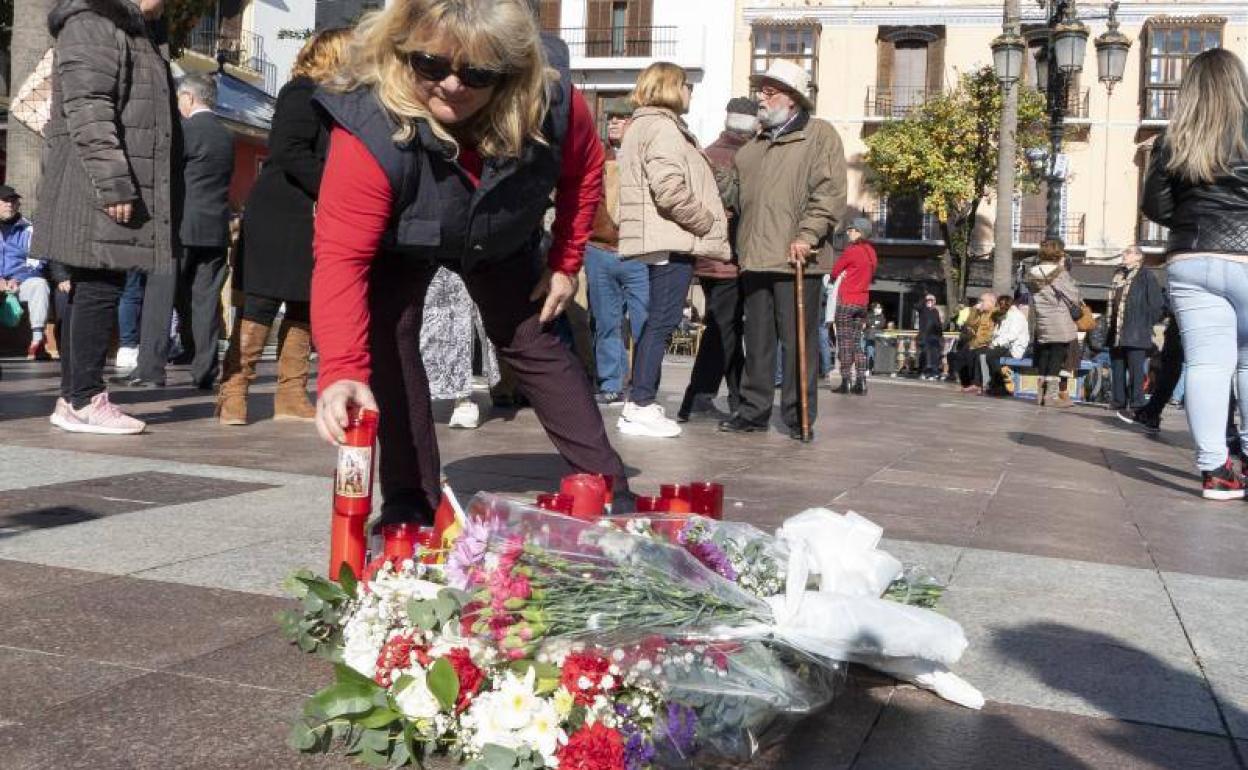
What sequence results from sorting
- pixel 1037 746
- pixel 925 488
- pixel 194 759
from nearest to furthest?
pixel 194 759 → pixel 1037 746 → pixel 925 488

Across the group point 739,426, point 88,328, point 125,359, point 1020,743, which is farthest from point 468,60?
point 125,359

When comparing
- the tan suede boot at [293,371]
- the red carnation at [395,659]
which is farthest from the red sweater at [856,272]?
the red carnation at [395,659]

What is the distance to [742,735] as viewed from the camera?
214cm

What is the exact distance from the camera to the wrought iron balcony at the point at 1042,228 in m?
36.9

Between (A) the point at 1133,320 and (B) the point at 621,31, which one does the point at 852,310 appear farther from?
(B) the point at 621,31

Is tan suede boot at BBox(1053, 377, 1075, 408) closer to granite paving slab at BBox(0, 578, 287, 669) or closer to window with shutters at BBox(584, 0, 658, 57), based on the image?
granite paving slab at BBox(0, 578, 287, 669)

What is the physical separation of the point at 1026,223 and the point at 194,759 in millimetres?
38151

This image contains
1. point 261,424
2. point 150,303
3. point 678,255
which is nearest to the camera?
point 261,424

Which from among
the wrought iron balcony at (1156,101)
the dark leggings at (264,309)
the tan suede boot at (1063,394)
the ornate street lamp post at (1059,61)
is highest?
the wrought iron balcony at (1156,101)

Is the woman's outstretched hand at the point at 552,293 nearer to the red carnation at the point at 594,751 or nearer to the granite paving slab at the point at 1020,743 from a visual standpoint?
the granite paving slab at the point at 1020,743

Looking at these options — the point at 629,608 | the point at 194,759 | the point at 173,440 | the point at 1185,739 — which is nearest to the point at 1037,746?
the point at 1185,739

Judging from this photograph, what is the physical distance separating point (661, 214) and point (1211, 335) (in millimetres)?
2835

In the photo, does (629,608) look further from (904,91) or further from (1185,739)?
(904,91)

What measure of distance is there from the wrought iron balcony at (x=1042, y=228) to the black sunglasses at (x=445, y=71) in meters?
36.1
